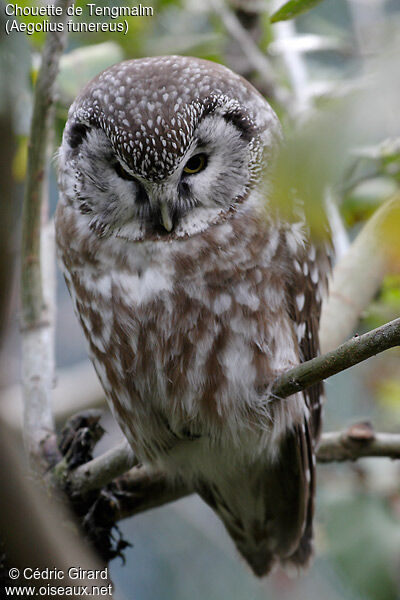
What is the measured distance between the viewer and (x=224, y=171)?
2322mm

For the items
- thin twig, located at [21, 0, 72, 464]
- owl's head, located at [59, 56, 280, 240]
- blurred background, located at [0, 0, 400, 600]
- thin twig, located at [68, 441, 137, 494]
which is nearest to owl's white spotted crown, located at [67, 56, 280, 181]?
owl's head, located at [59, 56, 280, 240]

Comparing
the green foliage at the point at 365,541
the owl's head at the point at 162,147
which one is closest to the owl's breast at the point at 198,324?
the owl's head at the point at 162,147

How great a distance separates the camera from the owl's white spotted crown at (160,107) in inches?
83.4

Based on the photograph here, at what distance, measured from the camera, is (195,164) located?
7.46 ft

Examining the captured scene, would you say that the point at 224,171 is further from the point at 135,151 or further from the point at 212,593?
the point at 212,593

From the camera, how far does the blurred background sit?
2.33 feet

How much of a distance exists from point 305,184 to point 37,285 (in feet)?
7.70

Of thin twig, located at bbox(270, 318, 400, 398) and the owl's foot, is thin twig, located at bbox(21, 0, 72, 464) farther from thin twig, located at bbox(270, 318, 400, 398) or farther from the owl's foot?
thin twig, located at bbox(270, 318, 400, 398)

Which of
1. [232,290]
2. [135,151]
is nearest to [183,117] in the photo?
[135,151]

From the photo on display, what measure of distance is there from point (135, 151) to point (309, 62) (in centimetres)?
270

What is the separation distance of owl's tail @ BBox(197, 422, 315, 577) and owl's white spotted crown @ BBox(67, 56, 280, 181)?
1.15 metres

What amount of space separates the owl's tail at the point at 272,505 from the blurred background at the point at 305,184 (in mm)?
162

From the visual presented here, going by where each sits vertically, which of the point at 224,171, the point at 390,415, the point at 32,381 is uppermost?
the point at 224,171

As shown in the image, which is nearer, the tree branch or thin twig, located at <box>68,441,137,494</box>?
thin twig, located at <box>68,441,137,494</box>
